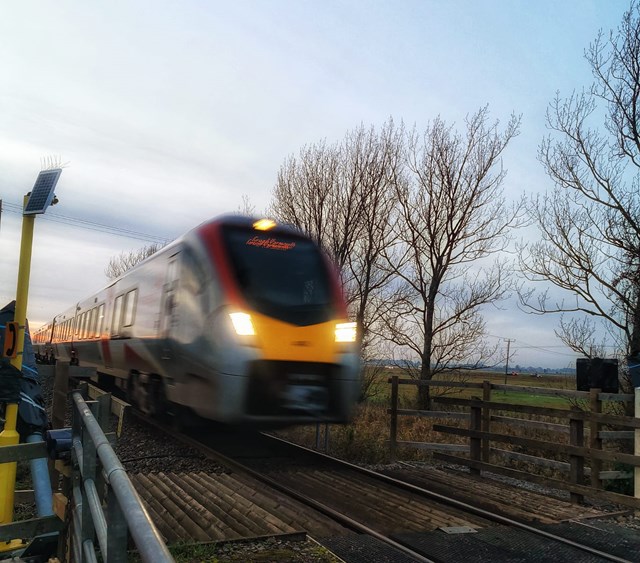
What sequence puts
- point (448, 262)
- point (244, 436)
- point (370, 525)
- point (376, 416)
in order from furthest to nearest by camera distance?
point (448, 262) < point (376, 416) < point (244, 436) < point (370, 525)

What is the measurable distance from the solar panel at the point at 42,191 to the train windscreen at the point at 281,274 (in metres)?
2.73

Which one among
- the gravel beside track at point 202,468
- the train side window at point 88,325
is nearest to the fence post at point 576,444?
the gravel beside track at point 202,468

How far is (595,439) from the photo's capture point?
7.81m

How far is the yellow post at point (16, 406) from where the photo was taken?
550 centimetres

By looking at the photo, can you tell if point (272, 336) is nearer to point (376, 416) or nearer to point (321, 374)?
point (321, 374)

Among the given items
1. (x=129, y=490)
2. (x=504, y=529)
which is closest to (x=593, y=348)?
(x=504, y=529)

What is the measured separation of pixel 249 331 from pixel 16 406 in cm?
291

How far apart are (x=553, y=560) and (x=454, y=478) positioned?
3.75 meters

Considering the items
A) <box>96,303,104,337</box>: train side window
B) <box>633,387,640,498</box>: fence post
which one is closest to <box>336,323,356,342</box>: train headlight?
<box>633,387,640,498</box>: fence post

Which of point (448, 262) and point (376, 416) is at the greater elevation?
point (448, 262)

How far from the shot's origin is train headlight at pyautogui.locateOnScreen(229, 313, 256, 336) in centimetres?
748

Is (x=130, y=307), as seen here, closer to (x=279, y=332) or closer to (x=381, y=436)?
(x=279, y=332)

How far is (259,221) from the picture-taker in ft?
28.9

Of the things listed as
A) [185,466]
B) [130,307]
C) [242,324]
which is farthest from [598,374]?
[130,307]
